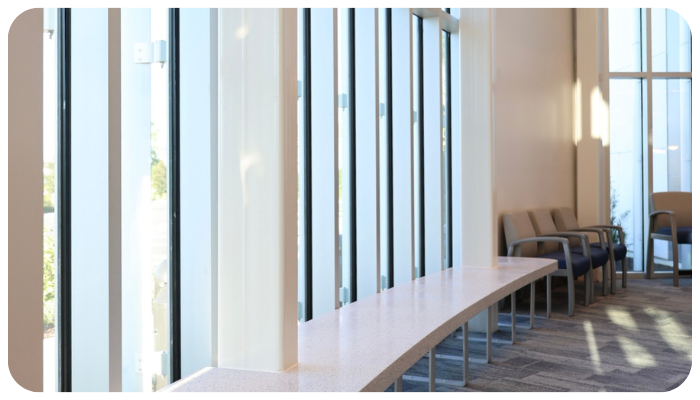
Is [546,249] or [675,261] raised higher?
[546,249]

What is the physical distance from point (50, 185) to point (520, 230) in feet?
15.0

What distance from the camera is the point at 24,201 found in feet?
5.81

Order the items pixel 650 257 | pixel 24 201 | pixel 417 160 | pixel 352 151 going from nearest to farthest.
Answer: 1. pixel 24 201
2. pixel 352 151
3. pixel 417 160
4. pixel 650 257

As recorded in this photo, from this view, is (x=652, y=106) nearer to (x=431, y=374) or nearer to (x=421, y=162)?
(x=421, y=162)

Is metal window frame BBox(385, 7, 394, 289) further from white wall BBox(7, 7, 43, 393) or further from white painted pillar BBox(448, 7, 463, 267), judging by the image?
white wall BBox(7, 7, 43, 393)

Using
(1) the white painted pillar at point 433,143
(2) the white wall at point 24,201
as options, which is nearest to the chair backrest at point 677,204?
(1) the white painted pillar at point 433,143

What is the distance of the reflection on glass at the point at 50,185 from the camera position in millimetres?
2316

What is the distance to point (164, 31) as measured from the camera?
110 inches

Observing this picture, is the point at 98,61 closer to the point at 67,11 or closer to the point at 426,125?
the point at 67,11

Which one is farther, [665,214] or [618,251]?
[665,214]

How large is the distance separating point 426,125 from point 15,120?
389 cm

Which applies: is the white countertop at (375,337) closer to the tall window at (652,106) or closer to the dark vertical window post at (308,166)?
the dark vertical window post at (308,166)

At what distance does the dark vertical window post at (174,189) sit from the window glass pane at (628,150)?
22.2ft

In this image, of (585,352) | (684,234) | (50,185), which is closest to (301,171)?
(50,185)
